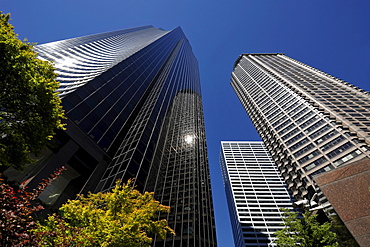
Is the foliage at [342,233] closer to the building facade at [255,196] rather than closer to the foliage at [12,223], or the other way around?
the foliage at [12,223]

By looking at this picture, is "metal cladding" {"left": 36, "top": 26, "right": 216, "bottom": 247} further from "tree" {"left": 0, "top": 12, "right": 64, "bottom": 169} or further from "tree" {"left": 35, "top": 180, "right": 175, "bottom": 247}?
"tree" {"left": 0, "top": 12, "right": 64, "bottom": 169}

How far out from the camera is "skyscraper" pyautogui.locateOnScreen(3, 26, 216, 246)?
1895cm

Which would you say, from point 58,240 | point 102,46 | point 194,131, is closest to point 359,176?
point 58,240

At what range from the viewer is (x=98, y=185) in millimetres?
19938

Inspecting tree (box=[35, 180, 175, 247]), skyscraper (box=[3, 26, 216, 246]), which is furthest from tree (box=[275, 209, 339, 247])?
skyscraper (box=[3, 26, 216, 246])

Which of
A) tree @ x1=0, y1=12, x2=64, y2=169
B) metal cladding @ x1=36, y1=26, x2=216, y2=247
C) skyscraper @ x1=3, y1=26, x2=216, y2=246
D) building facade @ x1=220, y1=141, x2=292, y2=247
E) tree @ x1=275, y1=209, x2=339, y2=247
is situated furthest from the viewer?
building facade @ x1=220, y1=141, x2=292, y2=247

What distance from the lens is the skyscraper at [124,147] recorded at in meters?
18.9

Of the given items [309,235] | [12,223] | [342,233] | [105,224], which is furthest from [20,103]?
[342,233]

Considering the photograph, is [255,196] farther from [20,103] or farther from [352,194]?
[20,103]

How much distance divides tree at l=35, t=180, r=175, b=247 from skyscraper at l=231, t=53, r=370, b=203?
20410mm

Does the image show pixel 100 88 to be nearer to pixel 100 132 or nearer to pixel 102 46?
pixel 100 132

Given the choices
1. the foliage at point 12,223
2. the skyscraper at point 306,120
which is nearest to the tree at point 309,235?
the skyscraper at point 306,120

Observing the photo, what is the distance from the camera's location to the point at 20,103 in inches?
313

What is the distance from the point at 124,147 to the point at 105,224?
18.5 m
